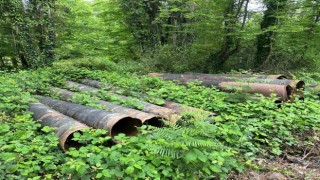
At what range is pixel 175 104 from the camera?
4973 millimetres

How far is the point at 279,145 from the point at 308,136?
0.68 metres

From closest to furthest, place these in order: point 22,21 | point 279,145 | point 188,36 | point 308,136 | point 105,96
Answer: point 279,145 < point 308,136 < point 105,96 < point 22,21 < point 188,36

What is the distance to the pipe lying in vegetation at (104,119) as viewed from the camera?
3529 millimetres

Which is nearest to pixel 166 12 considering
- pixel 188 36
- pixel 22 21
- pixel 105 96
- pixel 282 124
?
pixel 188 36

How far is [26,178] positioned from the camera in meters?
2.45

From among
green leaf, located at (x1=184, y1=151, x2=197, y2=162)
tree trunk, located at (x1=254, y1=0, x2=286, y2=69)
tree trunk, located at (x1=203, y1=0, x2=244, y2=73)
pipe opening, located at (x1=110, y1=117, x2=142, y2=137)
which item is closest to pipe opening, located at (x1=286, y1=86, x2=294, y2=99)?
pipe opening, located at (x1=110, y1=117, x2=142, y2=137)

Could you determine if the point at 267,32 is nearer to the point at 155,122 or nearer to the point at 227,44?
the point at 227,44

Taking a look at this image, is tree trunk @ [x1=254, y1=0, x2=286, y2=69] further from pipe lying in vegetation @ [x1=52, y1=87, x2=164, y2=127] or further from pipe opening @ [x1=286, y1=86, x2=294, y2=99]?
pipe lying in vegetation @ [x1=52, y1=87, x2=164, y2=127]

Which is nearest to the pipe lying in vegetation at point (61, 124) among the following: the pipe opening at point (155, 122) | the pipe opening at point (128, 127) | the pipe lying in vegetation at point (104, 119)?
the pipe lying in vegetation at point (104, 119)

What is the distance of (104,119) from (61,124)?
23.5 inches

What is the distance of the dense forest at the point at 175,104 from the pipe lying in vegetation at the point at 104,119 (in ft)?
0.07

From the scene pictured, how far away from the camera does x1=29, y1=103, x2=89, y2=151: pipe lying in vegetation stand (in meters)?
3.22

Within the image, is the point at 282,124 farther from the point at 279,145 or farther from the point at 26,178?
the point at 26,178

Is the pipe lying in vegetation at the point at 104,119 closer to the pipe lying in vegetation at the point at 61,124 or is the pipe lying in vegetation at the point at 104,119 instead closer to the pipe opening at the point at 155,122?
the pipe lying in vegetation at the point at 61,124
